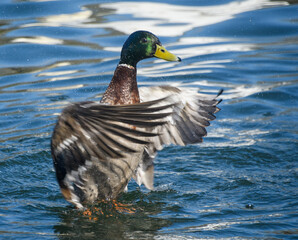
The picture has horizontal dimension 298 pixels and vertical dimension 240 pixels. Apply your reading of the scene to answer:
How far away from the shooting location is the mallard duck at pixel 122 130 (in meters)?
3.91

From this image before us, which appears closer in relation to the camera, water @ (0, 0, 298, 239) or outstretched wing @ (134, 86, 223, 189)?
water @ (0, 0, 298, 239)

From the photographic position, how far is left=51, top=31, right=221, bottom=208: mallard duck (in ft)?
12.8

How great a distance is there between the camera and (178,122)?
5449 mm

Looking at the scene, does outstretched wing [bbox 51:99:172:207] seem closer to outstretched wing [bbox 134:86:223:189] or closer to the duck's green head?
the duck's green head

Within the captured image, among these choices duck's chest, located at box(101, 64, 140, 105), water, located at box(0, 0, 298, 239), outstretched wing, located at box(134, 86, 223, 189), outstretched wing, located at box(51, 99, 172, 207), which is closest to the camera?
outstretched wing, located at box(51, 99, 172, 207)

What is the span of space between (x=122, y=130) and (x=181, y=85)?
4.51 metres

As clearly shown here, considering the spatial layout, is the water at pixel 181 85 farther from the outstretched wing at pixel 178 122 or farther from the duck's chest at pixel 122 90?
the duck's chest at pixel 122 90

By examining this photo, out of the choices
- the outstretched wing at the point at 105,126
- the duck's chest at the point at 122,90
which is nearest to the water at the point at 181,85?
the outstretched wing at the point at 105,126

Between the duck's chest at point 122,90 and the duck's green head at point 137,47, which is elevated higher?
the duck's green head at point 137,47

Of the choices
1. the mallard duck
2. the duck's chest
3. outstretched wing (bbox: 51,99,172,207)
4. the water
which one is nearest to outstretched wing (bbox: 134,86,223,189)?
the mallard duck

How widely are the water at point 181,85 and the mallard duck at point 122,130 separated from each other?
12.5 inches

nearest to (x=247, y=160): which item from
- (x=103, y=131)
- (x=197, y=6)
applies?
(x=103, y=131)

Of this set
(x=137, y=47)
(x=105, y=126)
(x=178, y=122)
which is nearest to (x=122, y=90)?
(x=137, y=47)

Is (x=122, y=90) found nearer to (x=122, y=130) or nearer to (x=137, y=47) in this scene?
(x=137, y=47)
